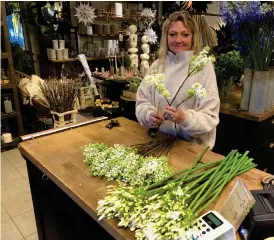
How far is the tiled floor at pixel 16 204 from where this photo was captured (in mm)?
1999

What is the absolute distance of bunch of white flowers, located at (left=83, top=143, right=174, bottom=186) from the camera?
0.94m

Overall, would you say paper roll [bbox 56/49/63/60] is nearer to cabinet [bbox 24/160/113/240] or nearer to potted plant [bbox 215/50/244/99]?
potted plant [bbox 215/50/244/99]

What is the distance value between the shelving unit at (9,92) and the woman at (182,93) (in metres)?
2.44

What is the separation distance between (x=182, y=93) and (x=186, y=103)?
6 centimetres

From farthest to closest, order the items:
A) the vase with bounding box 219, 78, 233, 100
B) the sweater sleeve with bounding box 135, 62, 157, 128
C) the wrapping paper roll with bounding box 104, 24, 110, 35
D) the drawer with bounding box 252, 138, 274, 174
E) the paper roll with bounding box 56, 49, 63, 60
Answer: the wrapping paper roll with bounding box 104, 24, 110, 35
the paper roll with bounding box 56, 49, 63, 60
the vase with bounding box 219, 78, 233, 100
the drawer with bounding box 252, 138, 274, 174
the sweater sleeve with bounding box 135, 62, 157, 128

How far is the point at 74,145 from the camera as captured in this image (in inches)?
52.0

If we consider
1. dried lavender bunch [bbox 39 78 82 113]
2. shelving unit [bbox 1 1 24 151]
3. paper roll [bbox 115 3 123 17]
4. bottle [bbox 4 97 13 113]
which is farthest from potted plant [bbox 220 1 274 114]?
paper roll [bbox 115 3 123 17]

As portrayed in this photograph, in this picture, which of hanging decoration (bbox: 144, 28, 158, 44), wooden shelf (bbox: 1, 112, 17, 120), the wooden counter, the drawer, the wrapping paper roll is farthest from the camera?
the wrapping paper roll

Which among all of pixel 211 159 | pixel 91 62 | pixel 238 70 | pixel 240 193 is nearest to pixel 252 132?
pixel 238 70

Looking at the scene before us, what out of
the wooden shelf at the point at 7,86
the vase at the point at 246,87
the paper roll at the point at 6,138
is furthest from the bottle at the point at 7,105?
the vase at the point at 246,87

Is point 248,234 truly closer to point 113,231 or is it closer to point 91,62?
point 113,231

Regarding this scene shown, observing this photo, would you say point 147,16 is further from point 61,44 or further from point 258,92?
point 258,92

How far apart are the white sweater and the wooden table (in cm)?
11

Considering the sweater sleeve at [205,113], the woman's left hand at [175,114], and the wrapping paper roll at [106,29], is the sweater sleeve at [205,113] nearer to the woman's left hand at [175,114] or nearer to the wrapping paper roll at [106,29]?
the woman's left hand at [175,114]
